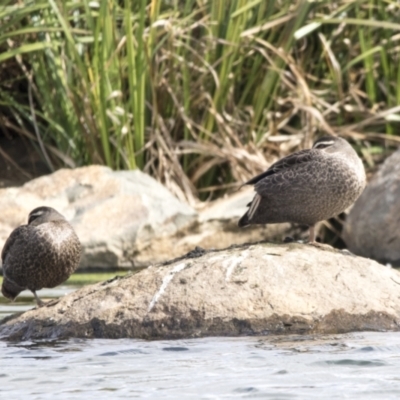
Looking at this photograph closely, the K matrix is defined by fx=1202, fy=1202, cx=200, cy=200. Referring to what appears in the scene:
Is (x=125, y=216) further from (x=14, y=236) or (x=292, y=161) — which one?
(x=292, y=161)

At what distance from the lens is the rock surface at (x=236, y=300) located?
6.88 m

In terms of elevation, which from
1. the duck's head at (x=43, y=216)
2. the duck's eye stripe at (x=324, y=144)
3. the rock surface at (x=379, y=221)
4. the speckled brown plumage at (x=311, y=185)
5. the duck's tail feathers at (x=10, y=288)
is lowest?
the rock surface at (x=379, y=221)

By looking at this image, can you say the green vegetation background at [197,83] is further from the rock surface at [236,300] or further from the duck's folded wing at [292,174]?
the rock surface at [236,300]

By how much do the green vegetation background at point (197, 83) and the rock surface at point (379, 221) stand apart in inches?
26.0

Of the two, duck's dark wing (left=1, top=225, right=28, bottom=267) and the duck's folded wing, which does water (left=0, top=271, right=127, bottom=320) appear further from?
the duck's folded wing

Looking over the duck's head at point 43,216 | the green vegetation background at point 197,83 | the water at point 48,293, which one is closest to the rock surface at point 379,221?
the green vegetation background at point 197,83

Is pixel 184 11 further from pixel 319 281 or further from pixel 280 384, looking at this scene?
pixel 280 384

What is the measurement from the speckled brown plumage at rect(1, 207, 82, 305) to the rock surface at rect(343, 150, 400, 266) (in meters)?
4.26

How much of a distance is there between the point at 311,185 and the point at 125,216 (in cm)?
391

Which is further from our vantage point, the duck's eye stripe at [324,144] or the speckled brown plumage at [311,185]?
the duck's eye stripe at [324,144]

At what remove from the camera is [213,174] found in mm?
12195

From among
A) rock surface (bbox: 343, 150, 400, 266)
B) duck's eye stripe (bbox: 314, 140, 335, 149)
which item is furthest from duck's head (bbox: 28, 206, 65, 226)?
rock surface (bbox: 343, 150, 400, 266)

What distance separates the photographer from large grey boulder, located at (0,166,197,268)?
10.8 m

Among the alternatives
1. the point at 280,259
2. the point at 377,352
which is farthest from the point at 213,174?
the point at 377,352
